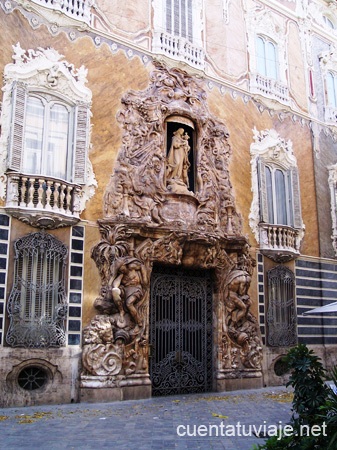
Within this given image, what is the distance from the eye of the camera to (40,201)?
1234 centimetres

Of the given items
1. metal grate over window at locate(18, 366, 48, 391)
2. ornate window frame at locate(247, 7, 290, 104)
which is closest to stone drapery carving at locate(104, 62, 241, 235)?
ornate window frame at locate(247, 7, 290, 104)

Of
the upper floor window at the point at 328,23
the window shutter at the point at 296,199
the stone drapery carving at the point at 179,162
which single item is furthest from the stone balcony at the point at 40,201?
the upper floor window at the point at 328,23

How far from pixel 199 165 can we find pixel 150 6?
5195mm

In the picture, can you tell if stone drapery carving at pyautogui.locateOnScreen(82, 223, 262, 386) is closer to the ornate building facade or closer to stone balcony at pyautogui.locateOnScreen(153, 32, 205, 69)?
the ornate building facade

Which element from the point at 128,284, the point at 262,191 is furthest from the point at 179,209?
the point at 262,191

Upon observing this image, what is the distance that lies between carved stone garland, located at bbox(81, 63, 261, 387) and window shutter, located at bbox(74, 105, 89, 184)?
36.2 inches

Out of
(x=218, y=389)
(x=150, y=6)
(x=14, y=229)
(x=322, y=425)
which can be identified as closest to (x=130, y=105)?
(x=150, y=6)

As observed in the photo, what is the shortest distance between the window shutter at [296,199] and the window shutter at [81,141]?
7.85m

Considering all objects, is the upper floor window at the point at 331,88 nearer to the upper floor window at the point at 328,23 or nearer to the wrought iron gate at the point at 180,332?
the upper floor window at the point at 328,23

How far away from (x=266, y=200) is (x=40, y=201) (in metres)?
7.79

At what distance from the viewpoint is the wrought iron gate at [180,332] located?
14.0m

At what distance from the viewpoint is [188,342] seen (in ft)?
47.5

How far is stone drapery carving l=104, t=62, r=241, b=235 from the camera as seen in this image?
14.1 metres

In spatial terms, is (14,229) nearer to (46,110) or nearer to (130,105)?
(46,110)
